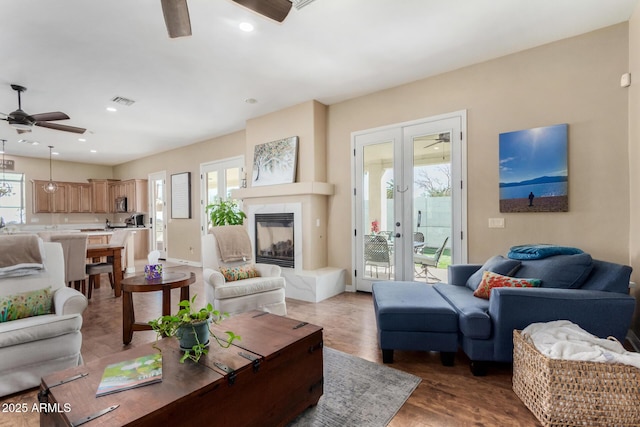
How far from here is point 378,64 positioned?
3.62 metres

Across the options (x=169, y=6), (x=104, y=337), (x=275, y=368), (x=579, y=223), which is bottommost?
(x=104, y=337)

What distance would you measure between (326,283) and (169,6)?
3.56 m

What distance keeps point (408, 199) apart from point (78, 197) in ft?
32.0

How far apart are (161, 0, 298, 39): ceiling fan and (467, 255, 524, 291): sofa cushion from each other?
280 centimetres

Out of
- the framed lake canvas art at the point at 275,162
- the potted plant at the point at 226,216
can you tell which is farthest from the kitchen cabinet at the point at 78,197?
the framed lake canvas art at the point at 275,162

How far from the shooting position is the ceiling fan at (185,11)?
1.96 m

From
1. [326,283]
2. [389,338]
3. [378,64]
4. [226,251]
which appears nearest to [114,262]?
[226,251]

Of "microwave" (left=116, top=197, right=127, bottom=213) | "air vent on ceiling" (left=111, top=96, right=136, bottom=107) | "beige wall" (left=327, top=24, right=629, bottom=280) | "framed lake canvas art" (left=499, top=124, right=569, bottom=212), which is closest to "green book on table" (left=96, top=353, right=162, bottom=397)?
"beige wall" (left=327, top=24, right=629, bottom=280)

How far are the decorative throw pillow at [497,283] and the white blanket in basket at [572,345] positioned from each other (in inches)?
19.0

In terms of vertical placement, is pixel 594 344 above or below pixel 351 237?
below

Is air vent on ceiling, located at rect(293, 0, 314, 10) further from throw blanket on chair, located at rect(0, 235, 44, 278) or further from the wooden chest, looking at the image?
throw blanket on chair, located at rect(0, 235, 44, 278)

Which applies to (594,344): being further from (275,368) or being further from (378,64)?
(378,64)

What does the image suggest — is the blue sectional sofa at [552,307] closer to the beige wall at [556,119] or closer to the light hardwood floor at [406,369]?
the light hardwood floor at [406,369]

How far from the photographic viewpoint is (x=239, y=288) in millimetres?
3146
